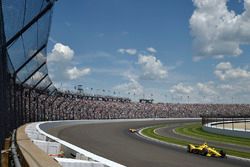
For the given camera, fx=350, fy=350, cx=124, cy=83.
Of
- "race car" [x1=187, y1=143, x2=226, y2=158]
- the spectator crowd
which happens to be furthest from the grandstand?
"race car" [x1=187, y1=143, x2=226, y2=158]

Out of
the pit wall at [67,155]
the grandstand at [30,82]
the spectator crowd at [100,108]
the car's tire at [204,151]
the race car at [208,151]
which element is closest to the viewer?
the pit wall at [67,155]

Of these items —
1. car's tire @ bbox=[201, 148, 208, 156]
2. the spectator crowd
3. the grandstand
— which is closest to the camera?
the grandstand

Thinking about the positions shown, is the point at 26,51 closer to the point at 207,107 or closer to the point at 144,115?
the point at 144,115

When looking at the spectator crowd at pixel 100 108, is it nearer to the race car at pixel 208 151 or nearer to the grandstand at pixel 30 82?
the grandstand at pixel 30 82

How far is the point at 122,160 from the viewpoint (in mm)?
15062

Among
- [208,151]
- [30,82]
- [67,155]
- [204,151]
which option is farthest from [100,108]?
[67,155]

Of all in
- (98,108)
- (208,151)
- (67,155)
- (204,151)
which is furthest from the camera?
(98,108)

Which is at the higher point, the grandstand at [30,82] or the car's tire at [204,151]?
the grandstand at [30,82]

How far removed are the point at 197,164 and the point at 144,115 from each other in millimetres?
73531

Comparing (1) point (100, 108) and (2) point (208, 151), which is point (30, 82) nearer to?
(2) point (208, 151)

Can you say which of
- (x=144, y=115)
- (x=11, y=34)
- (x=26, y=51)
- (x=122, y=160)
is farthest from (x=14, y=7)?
(x=144, y=115)

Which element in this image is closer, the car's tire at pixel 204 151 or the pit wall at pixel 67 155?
the pit wall at pixel 67 155

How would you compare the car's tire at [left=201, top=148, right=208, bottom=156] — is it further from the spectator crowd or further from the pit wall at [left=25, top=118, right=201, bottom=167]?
the spectator crowd

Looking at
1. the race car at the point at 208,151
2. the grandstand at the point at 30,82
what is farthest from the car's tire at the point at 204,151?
the grandstand at the point at 30,82
